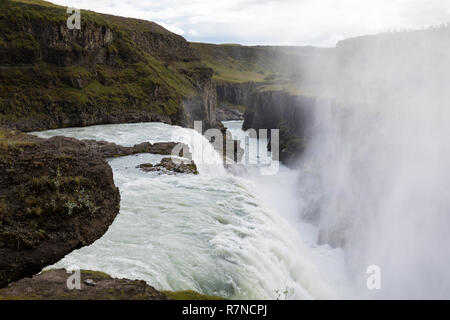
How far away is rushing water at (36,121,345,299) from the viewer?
31.1 feet

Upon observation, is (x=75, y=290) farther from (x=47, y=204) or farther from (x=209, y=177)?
(x=209, y=177)

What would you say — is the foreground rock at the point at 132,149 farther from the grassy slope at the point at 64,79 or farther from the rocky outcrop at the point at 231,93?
the rocky outcrop at the point at 231,93

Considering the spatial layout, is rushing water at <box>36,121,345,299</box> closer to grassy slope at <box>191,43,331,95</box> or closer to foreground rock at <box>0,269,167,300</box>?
foreground rock at <box>0,269,167,300</box>

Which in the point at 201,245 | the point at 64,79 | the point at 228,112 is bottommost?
the point at 201,245

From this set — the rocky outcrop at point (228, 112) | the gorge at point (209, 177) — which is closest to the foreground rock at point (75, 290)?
the gorge at point (209, 177)

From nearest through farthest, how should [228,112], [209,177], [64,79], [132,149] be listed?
1. [209,177]
2. [132,149]
3. [64,79]
4. [228,112]

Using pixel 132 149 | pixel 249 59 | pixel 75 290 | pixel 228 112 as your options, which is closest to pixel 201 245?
pixel 75 290

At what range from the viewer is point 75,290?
5.97 metres

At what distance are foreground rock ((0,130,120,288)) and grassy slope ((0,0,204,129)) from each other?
32.2 meters

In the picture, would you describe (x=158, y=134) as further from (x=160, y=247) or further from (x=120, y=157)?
(x=160, y=247)

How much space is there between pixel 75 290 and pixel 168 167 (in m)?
15.0

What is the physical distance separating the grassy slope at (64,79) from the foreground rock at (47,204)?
32.2 metres

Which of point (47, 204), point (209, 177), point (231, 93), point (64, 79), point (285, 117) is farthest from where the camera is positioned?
point (231, 93)

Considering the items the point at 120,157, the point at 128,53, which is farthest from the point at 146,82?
the point at 120,157
